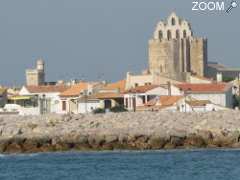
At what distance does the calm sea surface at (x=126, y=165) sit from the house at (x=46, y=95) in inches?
1089

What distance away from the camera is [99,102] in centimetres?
7306

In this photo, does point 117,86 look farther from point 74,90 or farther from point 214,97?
point 214,97

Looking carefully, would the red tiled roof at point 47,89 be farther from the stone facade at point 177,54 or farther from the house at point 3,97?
the stone facade at point 177,54

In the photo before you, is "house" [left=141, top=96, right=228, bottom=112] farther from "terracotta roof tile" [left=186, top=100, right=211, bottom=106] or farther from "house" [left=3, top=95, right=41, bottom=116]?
"house" [left=3, top=95, right=41, bottom=116]

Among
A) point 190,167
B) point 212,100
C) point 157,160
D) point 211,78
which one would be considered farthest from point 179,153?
point 211,78

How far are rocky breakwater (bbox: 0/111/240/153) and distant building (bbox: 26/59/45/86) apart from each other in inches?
1402

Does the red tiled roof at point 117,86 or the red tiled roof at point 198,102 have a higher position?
the red tiled roof at point 117,86

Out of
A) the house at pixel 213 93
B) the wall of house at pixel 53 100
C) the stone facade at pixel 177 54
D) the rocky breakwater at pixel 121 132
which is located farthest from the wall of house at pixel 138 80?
the rocky breakwater at pixel 121 132

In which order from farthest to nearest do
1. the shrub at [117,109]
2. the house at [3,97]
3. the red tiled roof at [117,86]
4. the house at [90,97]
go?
1. the house at [3,97]
2. the red tiled roof at [117,86]
3. the house at [90,97]
4. the shrub at [117,109]

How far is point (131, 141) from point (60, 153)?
2.70m

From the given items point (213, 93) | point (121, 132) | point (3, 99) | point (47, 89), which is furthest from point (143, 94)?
point (121, 132)

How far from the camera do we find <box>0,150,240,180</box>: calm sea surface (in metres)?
38.7

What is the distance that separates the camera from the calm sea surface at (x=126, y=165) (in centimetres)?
3866

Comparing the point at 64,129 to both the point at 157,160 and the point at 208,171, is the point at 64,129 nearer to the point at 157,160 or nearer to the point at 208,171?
the point at 157,160
